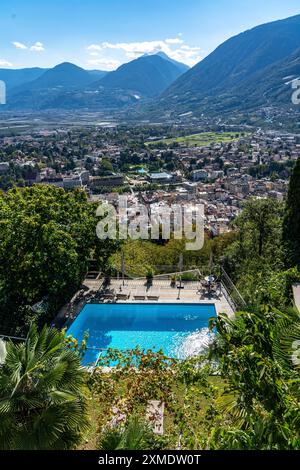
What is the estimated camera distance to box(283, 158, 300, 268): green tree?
31.8ft

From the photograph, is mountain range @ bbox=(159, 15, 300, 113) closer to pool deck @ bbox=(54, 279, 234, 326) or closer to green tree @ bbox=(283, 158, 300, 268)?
green tree @ bbox=(283, 158, 300, 268)

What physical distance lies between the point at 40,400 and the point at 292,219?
8546 mm

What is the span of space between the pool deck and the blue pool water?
0.16 metres

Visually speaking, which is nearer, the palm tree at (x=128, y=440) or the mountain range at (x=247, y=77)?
the palm tree at (x=128, y=440)

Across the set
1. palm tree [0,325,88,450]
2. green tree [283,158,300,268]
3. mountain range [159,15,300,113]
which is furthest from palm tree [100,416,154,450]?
mountain range [159,15,300,113]

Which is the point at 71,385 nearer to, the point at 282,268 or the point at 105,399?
the point at 105,399

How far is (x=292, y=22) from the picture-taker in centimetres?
19438

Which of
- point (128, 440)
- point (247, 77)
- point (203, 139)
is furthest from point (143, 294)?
point (247, 77)

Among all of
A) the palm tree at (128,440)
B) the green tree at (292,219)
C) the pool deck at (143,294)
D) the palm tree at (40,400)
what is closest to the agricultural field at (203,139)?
the pool deck at (143,294)

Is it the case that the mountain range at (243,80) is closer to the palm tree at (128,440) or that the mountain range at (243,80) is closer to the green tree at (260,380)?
the green tree at (260,380)

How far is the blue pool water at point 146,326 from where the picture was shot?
927 centimetres

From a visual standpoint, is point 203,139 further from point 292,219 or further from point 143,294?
point 143,294

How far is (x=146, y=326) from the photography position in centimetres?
1001

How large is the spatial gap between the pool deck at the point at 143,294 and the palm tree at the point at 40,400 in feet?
20.4
